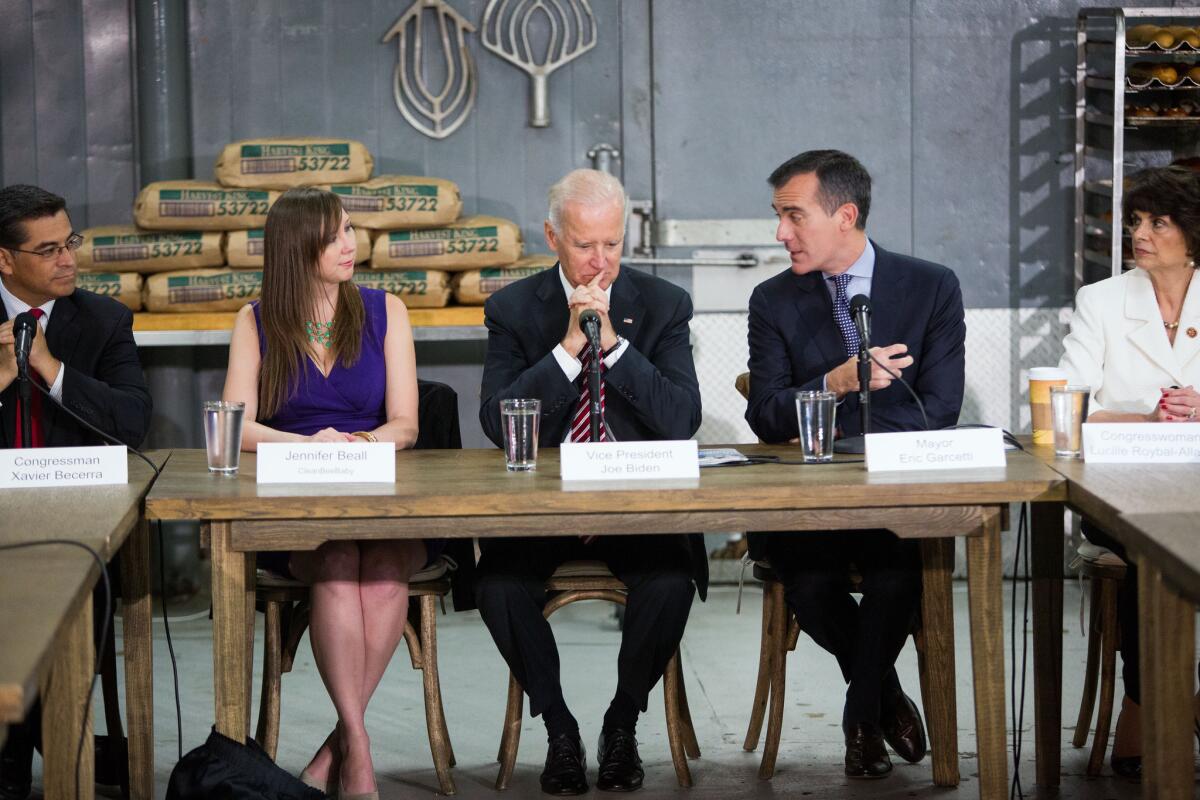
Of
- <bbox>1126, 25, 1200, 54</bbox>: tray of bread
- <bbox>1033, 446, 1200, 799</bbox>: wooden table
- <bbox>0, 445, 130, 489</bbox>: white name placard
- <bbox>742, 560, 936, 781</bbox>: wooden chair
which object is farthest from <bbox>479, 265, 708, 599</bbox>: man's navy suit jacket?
<bbox>1126, 25, 1200, 54</bbox>: tray of bread

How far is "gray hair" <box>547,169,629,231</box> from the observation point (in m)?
3.24

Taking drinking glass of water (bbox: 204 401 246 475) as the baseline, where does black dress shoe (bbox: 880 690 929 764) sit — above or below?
below

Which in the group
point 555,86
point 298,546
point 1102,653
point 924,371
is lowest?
point 1102,653

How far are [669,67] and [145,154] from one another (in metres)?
1.98

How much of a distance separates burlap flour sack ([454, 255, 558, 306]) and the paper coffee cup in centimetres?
226

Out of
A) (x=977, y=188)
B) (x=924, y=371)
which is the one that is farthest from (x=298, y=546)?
(x=977, y=188)

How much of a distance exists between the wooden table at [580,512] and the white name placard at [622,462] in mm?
52

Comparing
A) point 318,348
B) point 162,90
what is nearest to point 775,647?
point 318,348

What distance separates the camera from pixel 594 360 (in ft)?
9.64

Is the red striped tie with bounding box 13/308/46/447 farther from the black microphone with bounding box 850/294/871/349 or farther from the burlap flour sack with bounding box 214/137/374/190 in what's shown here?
the black microphone with bounding box 850/294/871/349

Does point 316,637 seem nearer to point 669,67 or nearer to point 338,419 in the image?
point 338,419

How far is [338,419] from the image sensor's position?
11.3 ft

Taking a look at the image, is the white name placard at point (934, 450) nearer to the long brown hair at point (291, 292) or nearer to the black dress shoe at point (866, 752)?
the black dress shoe at point (866, 752)

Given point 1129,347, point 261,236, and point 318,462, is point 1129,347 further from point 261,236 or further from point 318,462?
point 261,236
